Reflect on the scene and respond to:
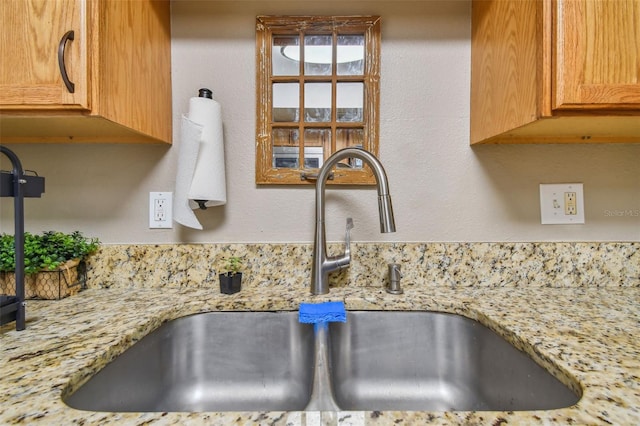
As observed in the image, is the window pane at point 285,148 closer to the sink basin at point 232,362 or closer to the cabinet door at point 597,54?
the sink basin at point 232,362

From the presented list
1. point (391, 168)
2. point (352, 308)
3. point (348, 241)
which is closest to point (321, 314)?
point (352, 308)

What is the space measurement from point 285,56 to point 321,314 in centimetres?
80

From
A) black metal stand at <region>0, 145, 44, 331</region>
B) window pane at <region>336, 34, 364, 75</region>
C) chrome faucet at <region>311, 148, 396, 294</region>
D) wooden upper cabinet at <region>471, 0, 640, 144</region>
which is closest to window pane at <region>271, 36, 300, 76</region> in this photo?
window pane at <region>336, 34, 364, 75</region>

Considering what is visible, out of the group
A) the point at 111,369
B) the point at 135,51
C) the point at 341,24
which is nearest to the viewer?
the point at 111,369

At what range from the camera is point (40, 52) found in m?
0.66

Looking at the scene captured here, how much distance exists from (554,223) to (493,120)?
0.41 meters

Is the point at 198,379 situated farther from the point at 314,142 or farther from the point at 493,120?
the point at 493,120

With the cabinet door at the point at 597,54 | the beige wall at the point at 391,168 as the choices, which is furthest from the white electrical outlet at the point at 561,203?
the cabinet door at the point at 597,54

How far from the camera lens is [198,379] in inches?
31.9

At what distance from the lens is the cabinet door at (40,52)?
0.66m

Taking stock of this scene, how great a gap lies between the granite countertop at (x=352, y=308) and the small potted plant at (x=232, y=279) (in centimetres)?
3

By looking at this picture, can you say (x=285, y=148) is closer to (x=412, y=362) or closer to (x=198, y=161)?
(x=198, y=161)

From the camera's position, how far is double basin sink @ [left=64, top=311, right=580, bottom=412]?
761 mm

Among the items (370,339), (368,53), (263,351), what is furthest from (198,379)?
(368,53)
